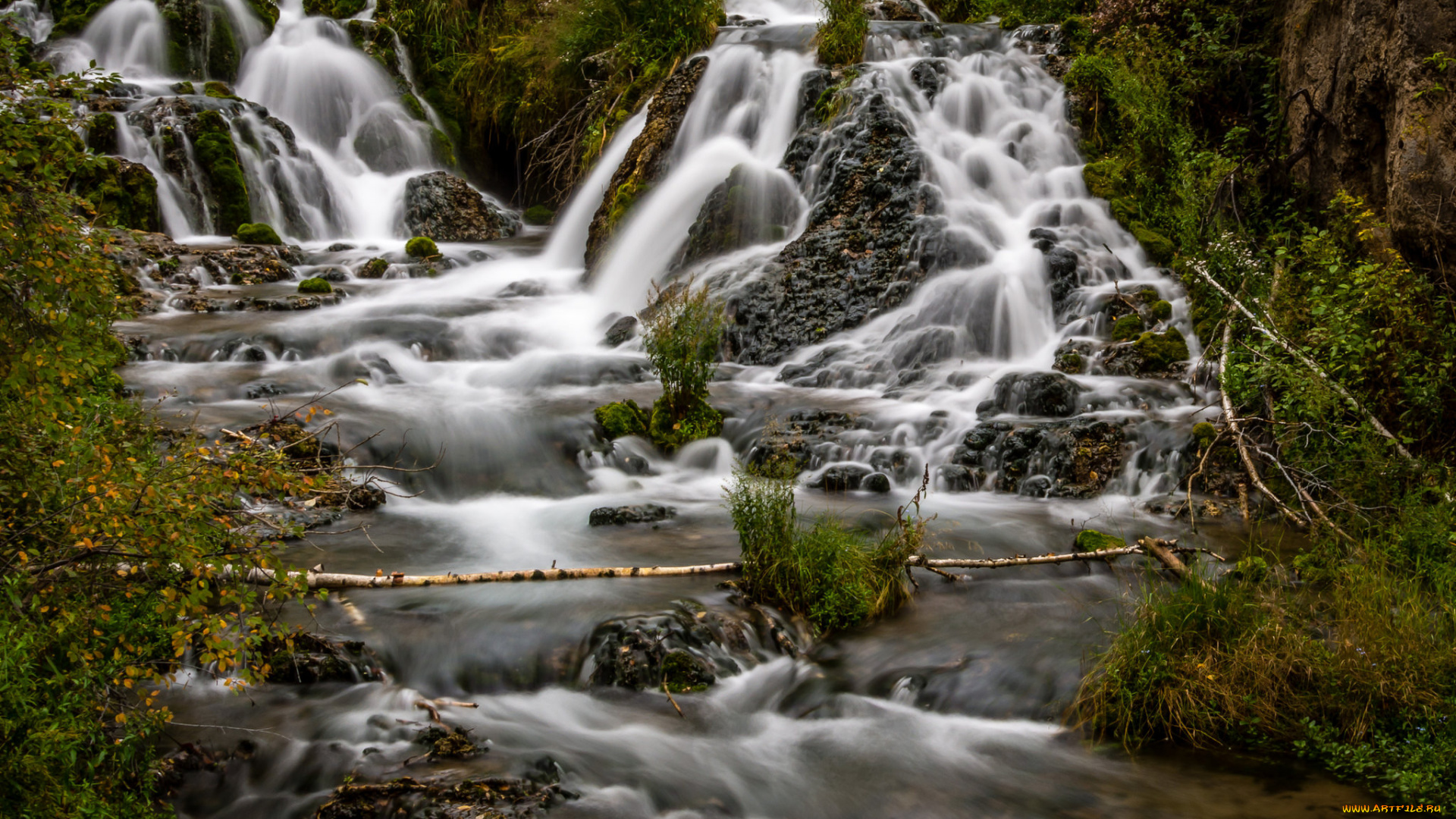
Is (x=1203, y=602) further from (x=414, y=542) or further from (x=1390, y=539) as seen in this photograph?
(x=414, y=542)

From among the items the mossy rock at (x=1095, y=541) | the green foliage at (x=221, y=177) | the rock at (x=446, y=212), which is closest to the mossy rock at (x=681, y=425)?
the mossy rock at (x=1095, y=541)

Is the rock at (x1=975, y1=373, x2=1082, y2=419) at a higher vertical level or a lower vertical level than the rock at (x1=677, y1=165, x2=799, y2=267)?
lower

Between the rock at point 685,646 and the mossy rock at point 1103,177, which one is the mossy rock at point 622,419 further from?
the mossy rock at point 1103,177

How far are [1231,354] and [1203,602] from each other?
3.80 meters

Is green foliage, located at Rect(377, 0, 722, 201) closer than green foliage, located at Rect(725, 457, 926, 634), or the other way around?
green foliage, located at Rect(725, 457, 926, 634)

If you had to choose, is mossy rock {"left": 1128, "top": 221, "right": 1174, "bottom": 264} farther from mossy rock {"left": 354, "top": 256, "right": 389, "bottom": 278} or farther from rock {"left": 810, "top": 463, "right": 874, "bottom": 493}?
mossy rock {"left": 354, "top": 256, "right": 389, "bottom": 278}

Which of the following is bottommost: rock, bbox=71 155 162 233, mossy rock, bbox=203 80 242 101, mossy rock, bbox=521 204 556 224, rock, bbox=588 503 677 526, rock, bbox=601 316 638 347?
rock, bbox=588 503 677 526

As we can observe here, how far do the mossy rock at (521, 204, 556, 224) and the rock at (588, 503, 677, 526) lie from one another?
11445 mm

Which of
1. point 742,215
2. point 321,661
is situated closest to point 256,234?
point 742,215

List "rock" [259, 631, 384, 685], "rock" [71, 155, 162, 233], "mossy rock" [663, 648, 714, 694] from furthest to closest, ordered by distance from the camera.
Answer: "rock" [71, 155, 162, 233] < "mossy rock" [663, 648, 714, 694] < "rock" [259, 631, 384, 685]

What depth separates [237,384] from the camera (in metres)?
9.18

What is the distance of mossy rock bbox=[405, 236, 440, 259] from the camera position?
1445 cm

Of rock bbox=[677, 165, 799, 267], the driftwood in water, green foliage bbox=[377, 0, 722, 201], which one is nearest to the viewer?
the driftwood in water

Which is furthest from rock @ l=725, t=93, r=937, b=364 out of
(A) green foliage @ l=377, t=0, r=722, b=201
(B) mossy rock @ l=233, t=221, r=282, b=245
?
(B) mossy rock @ l=233, t=221, r=282, b=245
